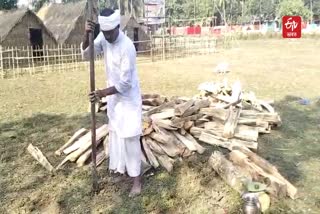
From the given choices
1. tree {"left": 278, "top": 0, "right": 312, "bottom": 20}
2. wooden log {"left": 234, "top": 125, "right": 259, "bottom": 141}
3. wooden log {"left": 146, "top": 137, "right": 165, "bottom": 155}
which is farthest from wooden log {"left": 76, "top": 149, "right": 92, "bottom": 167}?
tree {"left": 278, "top": 0, "right": 312, "bottom": 20}

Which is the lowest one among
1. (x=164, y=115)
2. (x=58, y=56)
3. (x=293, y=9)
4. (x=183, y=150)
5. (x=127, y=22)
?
(x=183, y=150)

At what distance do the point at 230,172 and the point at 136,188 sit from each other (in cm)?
109

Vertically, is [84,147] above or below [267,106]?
below

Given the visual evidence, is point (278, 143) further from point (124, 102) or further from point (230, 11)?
point (230, 11)

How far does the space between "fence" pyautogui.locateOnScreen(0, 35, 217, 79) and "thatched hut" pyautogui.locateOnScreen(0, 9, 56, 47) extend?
40 centimetres

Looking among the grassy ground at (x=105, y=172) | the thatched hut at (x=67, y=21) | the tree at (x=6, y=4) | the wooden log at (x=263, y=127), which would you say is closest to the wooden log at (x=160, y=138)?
the grassy ground at (x=105, y=172)

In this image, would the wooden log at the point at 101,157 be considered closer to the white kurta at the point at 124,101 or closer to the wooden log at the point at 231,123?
the white kurta at the point at 124,101

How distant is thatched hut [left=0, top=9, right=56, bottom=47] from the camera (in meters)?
18.5

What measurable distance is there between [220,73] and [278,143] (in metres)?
8.88

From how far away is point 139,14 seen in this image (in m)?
57.8

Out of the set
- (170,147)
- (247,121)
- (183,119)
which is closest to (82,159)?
(170,147)

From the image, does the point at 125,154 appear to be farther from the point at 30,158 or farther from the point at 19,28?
the point at 19,28

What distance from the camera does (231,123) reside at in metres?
5.74

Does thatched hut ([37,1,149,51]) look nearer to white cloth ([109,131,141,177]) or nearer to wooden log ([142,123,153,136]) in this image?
wooden log ([142,123,153,136])
